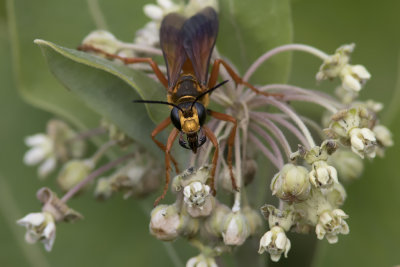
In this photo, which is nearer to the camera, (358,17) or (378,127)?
(378,127)

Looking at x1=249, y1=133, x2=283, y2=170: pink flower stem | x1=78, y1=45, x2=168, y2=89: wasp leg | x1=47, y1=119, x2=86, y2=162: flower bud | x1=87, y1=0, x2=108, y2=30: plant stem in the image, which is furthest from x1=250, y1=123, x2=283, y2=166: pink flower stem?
x1=87, y1=0, x2=108, y2=30: plant stem

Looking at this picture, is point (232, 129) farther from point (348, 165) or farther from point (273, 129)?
point (348, 165)

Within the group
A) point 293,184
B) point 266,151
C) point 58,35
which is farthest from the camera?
point 58,35

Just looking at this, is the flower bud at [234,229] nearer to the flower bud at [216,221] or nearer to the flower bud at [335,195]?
the flower bud at [216,221]

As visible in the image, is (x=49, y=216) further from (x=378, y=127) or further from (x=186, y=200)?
(x=378, y=127)

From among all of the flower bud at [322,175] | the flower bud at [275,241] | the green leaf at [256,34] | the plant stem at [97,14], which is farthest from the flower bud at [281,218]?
the plant stem at [97,14]

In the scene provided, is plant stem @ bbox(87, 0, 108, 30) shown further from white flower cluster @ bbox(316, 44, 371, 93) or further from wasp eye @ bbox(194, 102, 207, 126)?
white flower cluster @ bbox(316, 44, 371, 93)

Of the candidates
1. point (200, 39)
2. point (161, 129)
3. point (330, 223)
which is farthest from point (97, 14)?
point (330, 223)

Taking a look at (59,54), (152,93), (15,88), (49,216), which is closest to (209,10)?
(152,93)
